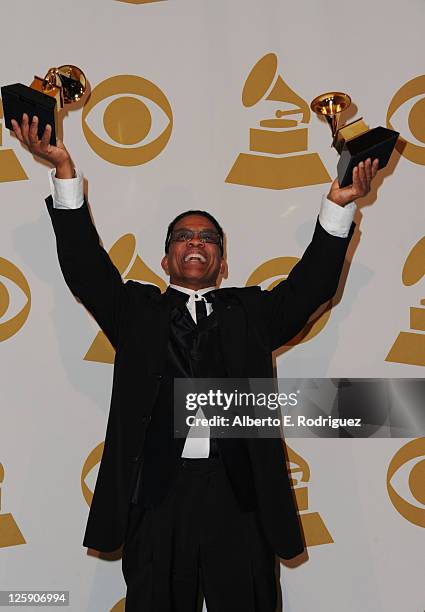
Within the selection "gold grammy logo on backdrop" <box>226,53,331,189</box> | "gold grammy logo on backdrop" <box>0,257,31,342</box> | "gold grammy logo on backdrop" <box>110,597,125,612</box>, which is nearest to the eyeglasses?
"gold grammy logo on backdrop" <box>226,53,331,189</box>

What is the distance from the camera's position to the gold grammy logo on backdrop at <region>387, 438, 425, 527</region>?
2268mm

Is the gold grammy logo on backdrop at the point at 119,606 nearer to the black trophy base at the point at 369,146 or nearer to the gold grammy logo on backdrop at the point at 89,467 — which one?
the gold grammy logo on backdrop at the point at 89,467

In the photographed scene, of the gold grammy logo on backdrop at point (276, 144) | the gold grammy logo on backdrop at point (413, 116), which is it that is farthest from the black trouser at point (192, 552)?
the gold grammy logo on backdrop at point (413, 116)

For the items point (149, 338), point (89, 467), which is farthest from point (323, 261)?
point (89, 467)

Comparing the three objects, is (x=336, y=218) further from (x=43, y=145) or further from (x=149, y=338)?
(x=43, y=145)

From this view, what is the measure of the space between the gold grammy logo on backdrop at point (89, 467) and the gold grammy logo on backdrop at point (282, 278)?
762mm

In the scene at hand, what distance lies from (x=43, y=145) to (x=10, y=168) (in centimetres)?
71

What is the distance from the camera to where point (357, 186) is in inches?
68.5

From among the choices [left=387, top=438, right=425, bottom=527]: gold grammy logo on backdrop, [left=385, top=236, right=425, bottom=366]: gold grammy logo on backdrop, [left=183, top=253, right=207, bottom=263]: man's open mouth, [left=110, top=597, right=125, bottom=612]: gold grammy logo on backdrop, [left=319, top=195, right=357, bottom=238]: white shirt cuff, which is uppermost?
[left=319, top=195, right=357, bottom=238]: white shirt cuff

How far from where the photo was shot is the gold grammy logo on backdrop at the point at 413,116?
7.90 feet

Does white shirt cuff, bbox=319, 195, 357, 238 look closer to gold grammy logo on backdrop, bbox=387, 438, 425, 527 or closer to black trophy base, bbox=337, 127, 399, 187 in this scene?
black trophy base, bbox=337, 127, 399, 187

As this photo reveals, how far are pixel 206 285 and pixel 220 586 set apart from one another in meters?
0.83

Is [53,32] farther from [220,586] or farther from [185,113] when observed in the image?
[220,586]

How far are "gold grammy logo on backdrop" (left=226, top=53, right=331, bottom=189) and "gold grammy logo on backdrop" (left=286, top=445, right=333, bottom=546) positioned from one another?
3.23 feet
